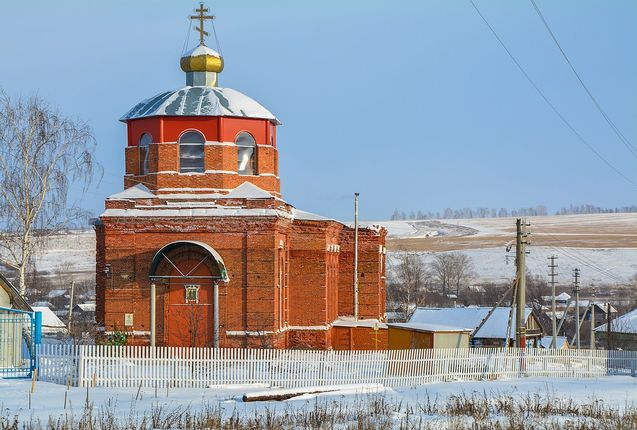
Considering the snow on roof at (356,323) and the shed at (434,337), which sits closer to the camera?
the shed at (434,337)

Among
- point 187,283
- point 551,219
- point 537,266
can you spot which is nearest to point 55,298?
point 537,266

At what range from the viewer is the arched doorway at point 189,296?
3108 centimetres

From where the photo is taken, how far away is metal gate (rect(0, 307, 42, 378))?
83.6 feet

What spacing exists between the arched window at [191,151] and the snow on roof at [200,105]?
700 millimetres

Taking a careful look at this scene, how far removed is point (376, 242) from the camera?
39.8 metres

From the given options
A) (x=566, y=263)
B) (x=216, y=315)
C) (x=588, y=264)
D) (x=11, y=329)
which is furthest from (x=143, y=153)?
(x=588, y=264)

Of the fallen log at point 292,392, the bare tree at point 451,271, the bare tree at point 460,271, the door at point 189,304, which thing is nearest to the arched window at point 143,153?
the door at point 189,304

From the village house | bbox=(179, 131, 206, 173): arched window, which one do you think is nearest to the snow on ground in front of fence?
bbox=(179, 131, 206, 173): arched window

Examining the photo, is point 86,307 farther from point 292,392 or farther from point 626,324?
point 292,392

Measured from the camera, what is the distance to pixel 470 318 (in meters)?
58.8

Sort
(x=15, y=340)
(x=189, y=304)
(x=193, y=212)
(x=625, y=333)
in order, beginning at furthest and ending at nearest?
(x=625, y=333) < (x=193, y=212) < (x=189, y=304) < (x=15, y=340)

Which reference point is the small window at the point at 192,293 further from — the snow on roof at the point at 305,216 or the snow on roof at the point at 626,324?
the snow on roof at the point at 626,324

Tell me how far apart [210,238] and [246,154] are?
11.8 ft

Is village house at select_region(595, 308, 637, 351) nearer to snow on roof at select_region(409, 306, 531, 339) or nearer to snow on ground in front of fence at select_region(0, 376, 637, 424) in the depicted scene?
snow on roof at select_region(409, 306, 531, 339)
